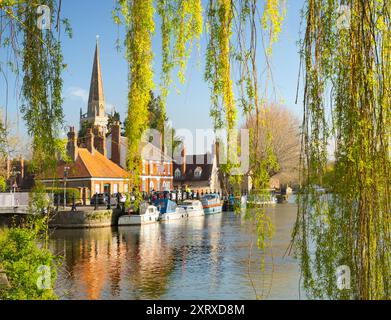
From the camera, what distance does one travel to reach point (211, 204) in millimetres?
47406

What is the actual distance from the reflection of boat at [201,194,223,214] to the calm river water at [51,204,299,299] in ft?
60.3

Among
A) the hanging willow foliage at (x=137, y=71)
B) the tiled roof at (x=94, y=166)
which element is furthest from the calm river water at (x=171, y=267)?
the tiled roof at (x=94, y=166)

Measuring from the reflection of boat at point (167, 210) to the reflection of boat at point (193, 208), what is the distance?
2.22 m

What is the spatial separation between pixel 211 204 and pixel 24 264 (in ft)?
132

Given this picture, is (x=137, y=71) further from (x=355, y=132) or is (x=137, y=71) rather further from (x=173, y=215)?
(x=173, y=215)

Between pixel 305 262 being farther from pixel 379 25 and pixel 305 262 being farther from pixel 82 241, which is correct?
pixel 82 241

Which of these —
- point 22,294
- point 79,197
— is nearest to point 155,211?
point 79,197

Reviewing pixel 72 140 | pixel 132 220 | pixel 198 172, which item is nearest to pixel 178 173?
pixel 198 172

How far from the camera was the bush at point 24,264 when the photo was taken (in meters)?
7.22

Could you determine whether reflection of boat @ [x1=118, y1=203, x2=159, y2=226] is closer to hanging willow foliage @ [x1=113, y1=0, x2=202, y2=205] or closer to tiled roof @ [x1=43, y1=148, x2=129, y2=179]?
tiled roof @ [x1=43, y1=148, x2=129, y2=179]

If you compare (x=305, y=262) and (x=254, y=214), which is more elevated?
(x=254, y=214)

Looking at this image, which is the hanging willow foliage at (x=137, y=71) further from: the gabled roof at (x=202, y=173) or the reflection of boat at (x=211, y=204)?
the gabled roof at (x=202, y=173)
